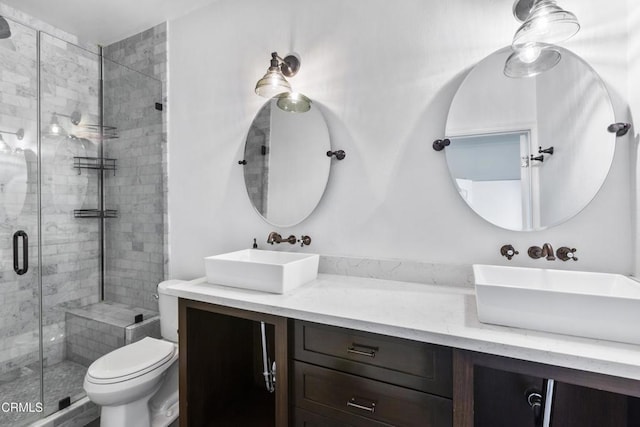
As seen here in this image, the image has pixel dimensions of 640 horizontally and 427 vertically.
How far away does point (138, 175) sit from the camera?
243cm

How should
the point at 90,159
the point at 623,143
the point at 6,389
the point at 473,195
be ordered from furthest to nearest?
the point at 90,159 < the point at 6,389 < the point at 473,195 < the point at 623,143

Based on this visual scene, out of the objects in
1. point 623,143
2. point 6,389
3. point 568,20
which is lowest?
point 6,389

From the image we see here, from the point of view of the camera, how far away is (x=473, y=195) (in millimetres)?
1402

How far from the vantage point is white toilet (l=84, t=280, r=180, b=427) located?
151cm

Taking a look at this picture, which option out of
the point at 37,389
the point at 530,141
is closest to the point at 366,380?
the point at 530,141

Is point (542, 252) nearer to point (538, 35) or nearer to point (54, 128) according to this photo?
point (538, 35)

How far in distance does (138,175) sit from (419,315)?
2299 mm

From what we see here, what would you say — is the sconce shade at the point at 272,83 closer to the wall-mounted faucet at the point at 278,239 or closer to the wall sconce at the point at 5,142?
the wall-mounted faucet at the point at 278,239

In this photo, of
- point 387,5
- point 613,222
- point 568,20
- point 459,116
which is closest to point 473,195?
point 459,116

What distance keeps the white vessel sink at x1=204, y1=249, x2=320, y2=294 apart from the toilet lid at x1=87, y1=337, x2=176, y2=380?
1.95ft

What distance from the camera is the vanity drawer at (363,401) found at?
98 centimetres

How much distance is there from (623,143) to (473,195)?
544 mm

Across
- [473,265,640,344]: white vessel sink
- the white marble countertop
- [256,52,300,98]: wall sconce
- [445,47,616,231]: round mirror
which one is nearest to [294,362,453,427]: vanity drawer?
the white marble countertop

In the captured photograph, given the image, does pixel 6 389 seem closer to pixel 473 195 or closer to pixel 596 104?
pixel 473 195
